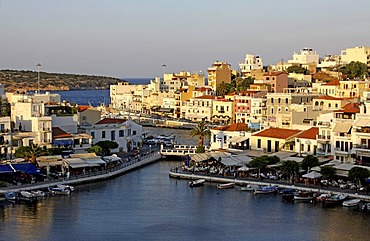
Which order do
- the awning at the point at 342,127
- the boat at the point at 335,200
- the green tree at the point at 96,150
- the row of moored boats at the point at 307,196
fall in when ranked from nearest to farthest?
the row of moored boats at the point at 307,196 → the boat at the point at 335,200 → the awning at the point at 342,127 → the green tree at the point at 96,150

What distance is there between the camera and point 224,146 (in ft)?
183

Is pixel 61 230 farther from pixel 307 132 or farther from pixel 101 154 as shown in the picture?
pixel 307 132

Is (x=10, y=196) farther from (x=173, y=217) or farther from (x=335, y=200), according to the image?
(x=335, y=200)

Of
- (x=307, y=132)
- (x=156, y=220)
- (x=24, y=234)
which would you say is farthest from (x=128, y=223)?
(x=307, y=132)

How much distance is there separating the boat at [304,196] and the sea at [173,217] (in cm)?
66

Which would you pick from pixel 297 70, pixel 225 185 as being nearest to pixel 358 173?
pixel 225 185

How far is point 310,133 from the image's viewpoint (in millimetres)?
50094

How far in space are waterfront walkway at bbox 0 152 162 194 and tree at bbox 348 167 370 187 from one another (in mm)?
16537

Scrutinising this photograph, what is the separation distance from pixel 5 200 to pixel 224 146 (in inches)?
858

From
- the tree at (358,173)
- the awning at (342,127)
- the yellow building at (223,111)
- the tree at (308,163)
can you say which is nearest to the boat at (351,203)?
the tree at (358,173)

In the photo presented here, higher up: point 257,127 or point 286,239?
point 257,127

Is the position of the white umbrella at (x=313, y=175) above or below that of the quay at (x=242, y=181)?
above

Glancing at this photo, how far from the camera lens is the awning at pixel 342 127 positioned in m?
45.7

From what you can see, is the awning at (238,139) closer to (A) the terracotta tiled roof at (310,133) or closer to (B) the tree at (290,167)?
(A) the terracotta tiled roof at (310,133)
